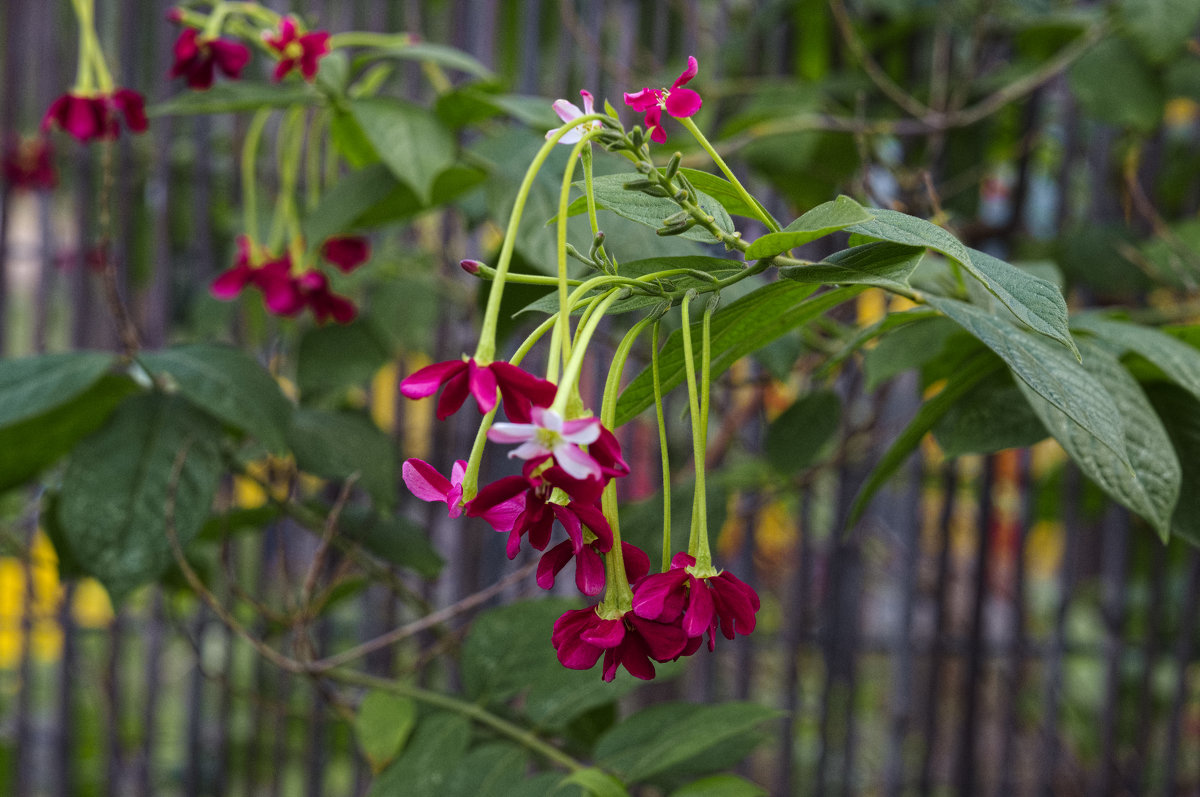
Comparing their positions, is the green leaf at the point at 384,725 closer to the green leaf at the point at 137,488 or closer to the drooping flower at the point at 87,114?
the green leaf at the point at 137,488

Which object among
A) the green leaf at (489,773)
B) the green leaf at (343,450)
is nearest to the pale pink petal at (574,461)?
the green leaf at (489,773)

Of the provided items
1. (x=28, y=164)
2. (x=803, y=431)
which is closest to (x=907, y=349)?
(x=803, y=431)

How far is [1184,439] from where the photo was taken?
58 cm

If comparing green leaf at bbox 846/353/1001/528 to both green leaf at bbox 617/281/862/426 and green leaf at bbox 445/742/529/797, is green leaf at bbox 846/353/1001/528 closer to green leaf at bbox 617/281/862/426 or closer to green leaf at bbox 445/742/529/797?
green leaf at bbox 617/281/862/426

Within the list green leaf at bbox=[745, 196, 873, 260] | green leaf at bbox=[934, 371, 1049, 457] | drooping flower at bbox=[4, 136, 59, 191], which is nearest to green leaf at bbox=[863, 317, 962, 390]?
green leaf at bbox=[934, 371, 1049, 457]

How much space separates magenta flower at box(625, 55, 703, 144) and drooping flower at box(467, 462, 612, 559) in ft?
0.59

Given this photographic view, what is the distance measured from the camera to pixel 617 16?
Result: 152 cm

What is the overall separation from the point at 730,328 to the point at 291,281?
20.0 inches

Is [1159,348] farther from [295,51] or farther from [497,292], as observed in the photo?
[295,51]

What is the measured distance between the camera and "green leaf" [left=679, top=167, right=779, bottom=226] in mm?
457

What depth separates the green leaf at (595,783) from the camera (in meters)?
0.59

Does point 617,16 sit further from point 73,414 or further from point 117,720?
point 117,720

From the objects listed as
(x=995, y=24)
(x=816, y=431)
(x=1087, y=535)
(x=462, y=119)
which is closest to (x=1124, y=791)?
(x=1087, y=535)

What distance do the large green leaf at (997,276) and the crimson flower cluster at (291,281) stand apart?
588mm
